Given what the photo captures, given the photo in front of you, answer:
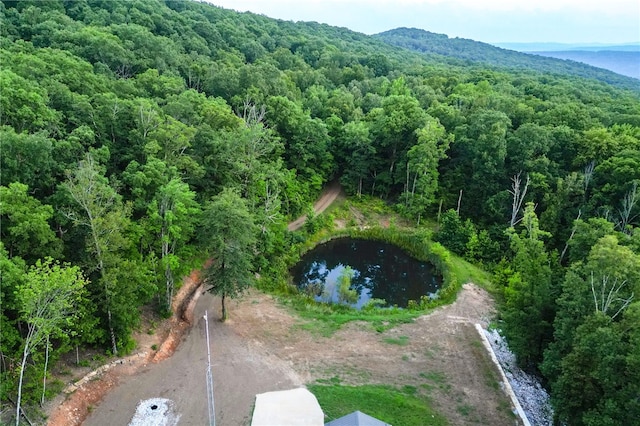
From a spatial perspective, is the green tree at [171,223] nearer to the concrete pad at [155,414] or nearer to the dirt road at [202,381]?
the dirt road at [202,381]

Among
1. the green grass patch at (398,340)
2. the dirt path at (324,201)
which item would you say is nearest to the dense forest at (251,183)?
the dirt path at (324,201)

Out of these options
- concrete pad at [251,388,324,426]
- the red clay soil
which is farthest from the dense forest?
concrete pad at [251,388,324,426]

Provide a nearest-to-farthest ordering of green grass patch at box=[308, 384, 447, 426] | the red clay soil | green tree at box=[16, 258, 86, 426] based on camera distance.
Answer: green tree at box=[16, 258, 86, 426]
the red clay soil
green grass patch at box=[308, 384, 447, 426]

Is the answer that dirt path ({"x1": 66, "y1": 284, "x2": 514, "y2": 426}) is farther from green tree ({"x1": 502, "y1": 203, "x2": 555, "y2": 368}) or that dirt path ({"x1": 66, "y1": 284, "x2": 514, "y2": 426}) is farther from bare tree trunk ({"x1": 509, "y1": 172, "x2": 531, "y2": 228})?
bare tree trunk ({"x1": 509, "y1": 172, "x2": 531, "y2": 228})

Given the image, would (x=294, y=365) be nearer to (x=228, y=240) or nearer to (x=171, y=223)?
(x=228, y=240)

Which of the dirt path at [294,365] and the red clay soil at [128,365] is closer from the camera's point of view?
the red clay soil at [128,365]

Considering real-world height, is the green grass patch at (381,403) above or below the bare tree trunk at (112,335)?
below

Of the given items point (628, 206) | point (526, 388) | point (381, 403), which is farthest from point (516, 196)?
point (381, 403)
